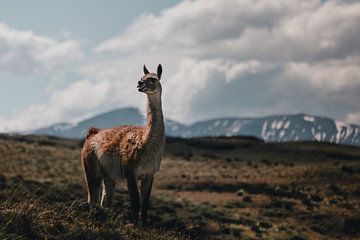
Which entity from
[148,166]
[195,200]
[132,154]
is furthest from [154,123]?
[195,200]

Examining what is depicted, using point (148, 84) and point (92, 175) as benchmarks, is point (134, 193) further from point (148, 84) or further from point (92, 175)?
point (148, 84)

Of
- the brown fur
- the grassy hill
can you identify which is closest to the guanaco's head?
the brown fur

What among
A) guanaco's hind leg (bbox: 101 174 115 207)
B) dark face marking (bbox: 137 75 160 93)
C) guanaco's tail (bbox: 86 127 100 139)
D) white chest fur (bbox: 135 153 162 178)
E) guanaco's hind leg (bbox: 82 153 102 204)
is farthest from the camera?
guanaco's tail (bbox: 86 127 100 139)

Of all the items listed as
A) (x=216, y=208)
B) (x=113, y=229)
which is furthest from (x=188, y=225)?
(x=113, y=229)

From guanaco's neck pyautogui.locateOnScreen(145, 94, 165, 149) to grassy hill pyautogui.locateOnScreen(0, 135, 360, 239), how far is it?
6.49 feet

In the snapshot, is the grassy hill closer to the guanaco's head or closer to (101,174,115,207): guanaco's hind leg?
(101,174,115,207): guanaco's hind leg

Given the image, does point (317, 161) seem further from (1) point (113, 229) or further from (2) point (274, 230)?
(1) point (113, 229)

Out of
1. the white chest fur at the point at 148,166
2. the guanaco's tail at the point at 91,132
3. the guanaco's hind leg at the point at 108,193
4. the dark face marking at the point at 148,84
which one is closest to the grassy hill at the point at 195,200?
the guanaco's hind leg at the point at 108,193

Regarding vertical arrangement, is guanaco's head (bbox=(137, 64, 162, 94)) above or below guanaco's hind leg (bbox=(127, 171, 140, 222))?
above

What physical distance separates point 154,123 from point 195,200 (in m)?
32.1

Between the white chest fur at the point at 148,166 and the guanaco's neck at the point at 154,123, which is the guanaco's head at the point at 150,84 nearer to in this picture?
the guanaco's neck at the point at 154,123

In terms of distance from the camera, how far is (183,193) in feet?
169

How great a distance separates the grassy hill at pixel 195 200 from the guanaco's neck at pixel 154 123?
1.98 metres

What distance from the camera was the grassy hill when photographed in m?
12.3
